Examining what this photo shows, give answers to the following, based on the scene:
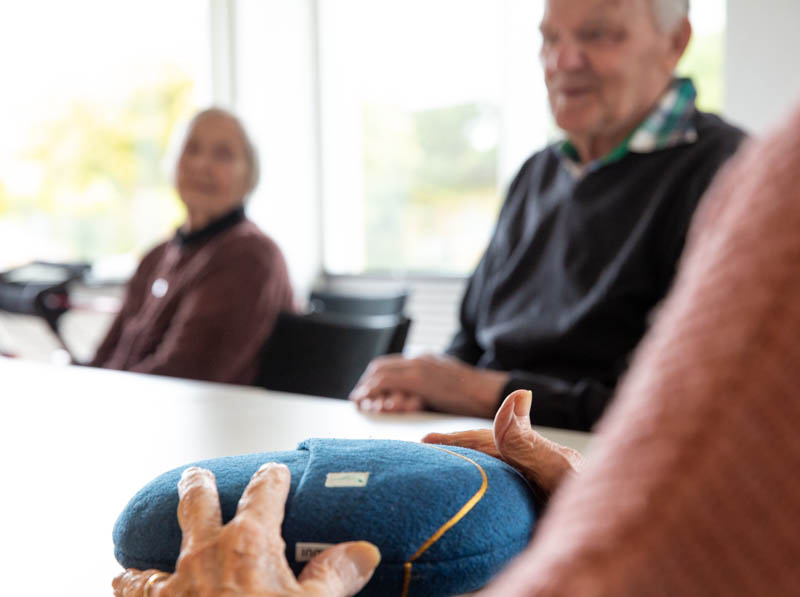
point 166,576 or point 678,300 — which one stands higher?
point 678,300

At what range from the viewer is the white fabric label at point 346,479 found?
0.46 m

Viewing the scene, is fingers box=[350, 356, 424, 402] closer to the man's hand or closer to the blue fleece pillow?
the man's hand

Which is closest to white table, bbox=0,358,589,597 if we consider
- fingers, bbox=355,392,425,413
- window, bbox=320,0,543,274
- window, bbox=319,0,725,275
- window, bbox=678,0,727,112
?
fingers, bbox=355,392,425,413

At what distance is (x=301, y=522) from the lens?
1.41 feet

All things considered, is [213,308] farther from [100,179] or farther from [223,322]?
[100,179]

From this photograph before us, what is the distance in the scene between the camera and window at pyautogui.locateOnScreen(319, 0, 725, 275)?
3826mm

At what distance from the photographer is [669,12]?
1.46 m

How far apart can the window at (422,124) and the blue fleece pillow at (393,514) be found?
3325 millimetres

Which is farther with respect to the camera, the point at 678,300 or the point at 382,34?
the point at 382,34

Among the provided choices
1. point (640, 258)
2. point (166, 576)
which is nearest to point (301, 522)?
point (166, 576)

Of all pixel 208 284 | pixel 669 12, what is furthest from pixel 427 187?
pixel 669 12

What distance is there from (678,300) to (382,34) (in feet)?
14.1

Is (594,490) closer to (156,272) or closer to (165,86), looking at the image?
(156,272)

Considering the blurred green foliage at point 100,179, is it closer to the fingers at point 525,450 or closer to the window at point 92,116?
the window at point 92,116
